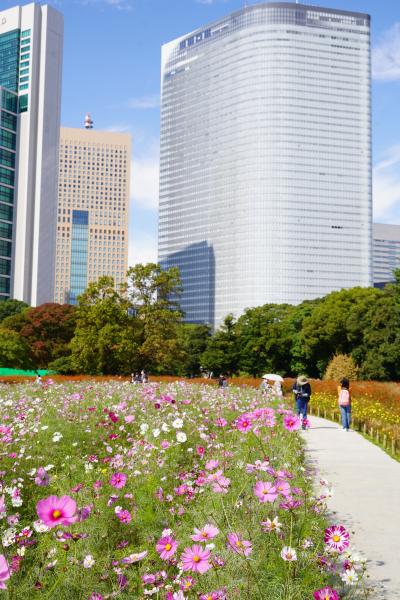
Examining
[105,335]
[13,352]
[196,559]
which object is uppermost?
[105,335]

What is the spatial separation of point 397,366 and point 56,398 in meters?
33.8

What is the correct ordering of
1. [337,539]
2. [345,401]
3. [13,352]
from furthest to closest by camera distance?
[13,352] < [345,401] < [337,539]

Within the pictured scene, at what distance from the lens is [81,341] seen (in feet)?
122

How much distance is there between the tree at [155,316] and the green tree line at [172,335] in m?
0.07

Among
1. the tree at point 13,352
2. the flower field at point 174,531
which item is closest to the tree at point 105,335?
the tree at point 13,352

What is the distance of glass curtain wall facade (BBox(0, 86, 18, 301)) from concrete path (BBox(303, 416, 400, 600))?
3842 inches

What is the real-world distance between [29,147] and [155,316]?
7797 cm

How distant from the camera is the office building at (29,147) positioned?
104 meters

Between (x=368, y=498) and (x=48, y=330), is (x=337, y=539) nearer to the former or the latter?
(x=368, y=498)

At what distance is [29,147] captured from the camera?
105438mm

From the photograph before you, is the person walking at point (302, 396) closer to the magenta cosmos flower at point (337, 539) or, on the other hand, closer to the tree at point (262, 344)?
the magenta cosmos flower at point (337, 539)

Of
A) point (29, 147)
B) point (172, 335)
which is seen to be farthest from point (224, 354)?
point (29, 147)

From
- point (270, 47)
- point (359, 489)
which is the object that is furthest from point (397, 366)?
point (270, 47)

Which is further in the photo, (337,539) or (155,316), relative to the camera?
(155,316)
